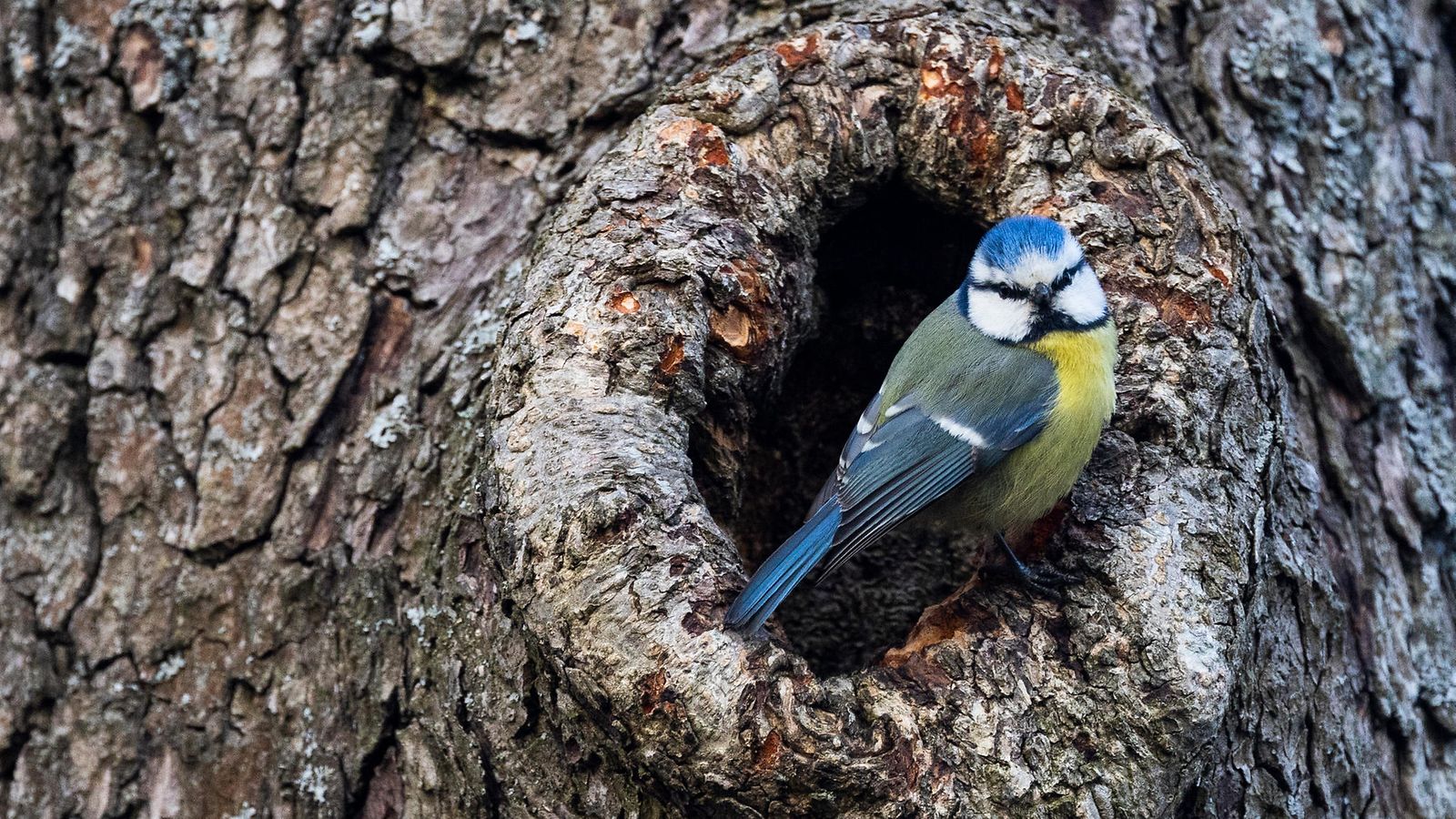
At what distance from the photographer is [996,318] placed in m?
2.57

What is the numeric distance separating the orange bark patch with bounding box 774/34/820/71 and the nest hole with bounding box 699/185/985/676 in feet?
1.15

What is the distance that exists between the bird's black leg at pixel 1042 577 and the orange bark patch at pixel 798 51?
Answer: 1.09 metres

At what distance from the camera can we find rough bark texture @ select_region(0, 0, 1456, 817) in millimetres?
2004

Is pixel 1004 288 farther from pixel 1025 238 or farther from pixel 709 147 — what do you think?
pixel 709 147

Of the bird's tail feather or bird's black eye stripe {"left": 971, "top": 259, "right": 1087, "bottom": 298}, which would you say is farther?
bird's black eye stripe {"left": 971, "top": 259, "right": 1087, "bottom": 298}

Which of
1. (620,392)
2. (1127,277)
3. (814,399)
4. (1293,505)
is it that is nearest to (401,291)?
(620,392)

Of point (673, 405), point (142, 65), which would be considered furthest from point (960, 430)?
point (142, 65)

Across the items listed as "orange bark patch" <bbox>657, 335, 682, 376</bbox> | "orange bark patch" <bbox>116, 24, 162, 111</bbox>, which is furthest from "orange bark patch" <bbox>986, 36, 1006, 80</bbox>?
"orange bark patch" <bbox>116, 24, 162, 111</bbox>

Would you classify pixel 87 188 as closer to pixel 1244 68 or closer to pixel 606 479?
pixel 606 479

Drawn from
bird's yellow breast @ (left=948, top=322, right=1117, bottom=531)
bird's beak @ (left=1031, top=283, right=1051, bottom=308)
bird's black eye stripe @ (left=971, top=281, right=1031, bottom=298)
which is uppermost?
bird's black eye stripe @ (left=971, top=281, right=1031, bottom=298)

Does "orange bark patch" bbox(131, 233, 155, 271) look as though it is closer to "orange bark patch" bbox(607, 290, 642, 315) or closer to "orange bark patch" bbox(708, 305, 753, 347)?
"orange bark patch" bbox(607, 290, 642, 315)

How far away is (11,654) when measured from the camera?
2.57 metres

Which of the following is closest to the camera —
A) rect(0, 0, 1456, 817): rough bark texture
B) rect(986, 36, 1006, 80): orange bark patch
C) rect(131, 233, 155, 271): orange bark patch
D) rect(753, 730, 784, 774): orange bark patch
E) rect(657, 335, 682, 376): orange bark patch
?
rect(753, 730, 784, 774): orange bark patch

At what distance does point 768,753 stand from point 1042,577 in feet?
1.99
